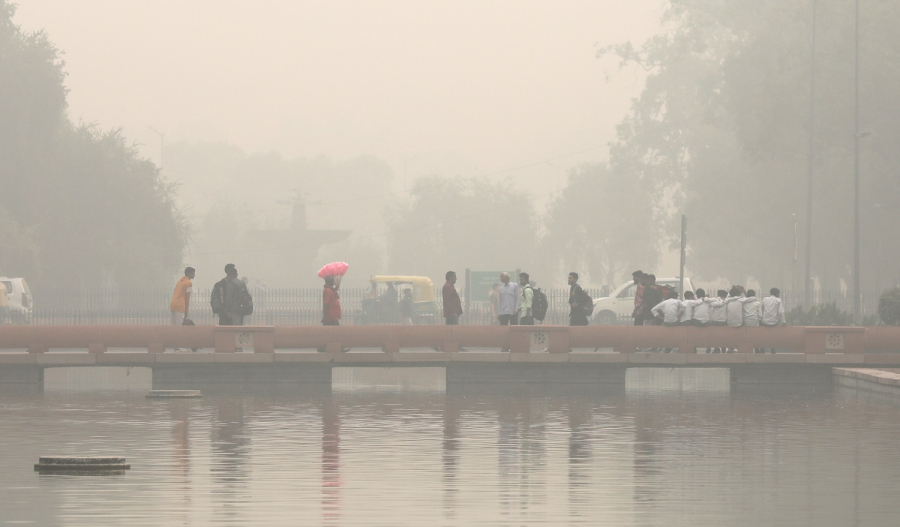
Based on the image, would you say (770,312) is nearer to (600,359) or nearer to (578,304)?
(600,359)

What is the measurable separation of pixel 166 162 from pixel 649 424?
186m

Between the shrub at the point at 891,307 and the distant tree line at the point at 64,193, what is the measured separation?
36.9 metres

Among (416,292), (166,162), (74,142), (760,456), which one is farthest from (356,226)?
(760,456)

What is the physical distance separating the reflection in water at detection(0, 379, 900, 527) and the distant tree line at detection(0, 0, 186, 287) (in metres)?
40.6

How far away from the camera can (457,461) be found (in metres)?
13.5

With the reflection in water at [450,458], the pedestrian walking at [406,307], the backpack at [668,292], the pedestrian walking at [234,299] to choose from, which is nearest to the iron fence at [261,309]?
the pedestrian walking at [406,307]

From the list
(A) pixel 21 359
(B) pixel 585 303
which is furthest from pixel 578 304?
(A) pixel 21 359

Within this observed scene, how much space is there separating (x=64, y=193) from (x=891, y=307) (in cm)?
4159

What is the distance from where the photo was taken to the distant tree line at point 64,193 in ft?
197

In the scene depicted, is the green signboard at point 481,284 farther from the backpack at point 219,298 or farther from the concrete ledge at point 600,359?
the backpack at point 219,298

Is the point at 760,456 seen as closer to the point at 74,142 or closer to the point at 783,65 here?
the point at 783,65

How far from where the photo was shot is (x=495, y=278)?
4588cm

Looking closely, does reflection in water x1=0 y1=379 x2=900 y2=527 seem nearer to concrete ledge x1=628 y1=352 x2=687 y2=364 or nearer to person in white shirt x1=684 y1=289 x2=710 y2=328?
concrete ledge x1=628 y1=352 x2=687 y2=364

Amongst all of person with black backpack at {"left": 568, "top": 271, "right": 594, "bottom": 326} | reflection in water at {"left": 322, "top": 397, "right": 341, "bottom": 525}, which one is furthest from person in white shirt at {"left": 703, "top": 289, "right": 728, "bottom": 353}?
reflection in water at {"left": 322, "top": 397, "right": 341, "bottom": 525}
